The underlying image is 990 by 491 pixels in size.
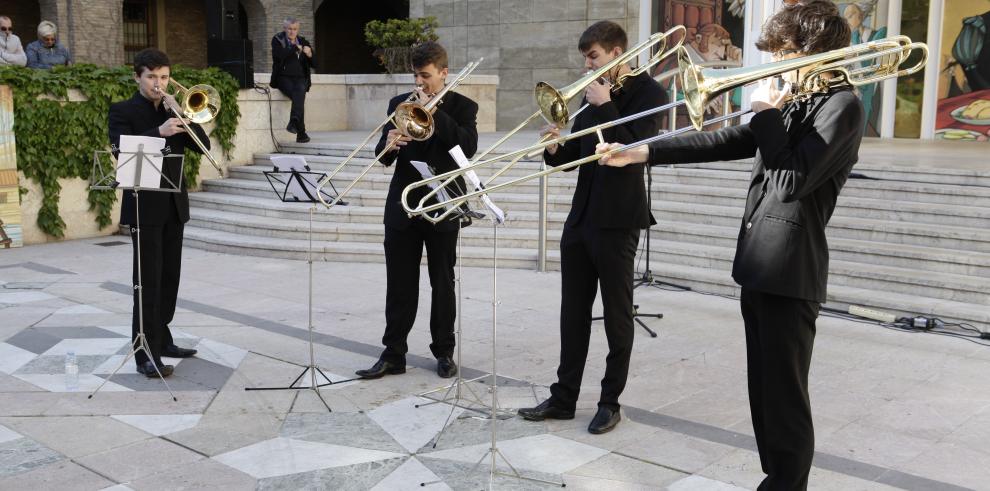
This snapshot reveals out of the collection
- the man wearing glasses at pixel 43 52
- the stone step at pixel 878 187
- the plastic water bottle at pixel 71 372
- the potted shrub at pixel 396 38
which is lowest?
the plastic water bottle at pixel 71 372

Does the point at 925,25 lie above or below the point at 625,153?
above

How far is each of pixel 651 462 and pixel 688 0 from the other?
12794 mm

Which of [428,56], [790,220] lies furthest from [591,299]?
[790,220]

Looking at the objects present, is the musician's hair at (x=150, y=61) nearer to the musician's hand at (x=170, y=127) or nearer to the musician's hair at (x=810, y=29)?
the musician's hand at (x=170, y=127)

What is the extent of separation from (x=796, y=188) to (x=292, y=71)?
11647 mm

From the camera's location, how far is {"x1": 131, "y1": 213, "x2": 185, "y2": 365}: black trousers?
6113 millimetres

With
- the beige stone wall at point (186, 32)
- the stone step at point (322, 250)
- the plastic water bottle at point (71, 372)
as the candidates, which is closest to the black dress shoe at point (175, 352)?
the plastic water bottle at point (71, 372)

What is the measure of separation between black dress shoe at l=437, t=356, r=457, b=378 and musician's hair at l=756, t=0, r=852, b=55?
335 cm

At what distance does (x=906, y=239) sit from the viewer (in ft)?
28.0

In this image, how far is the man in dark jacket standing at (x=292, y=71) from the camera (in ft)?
45.6

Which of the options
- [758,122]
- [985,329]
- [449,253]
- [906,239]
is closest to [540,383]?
[449,253]

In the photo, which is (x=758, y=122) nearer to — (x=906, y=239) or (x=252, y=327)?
(x=252, y=327)

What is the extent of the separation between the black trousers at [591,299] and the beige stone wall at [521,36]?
12125 millimetres

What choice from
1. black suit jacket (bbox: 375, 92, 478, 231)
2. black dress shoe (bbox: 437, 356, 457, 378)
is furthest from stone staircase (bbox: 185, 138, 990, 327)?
black suit jacket (bbox: 375, 92, 478, 231)
